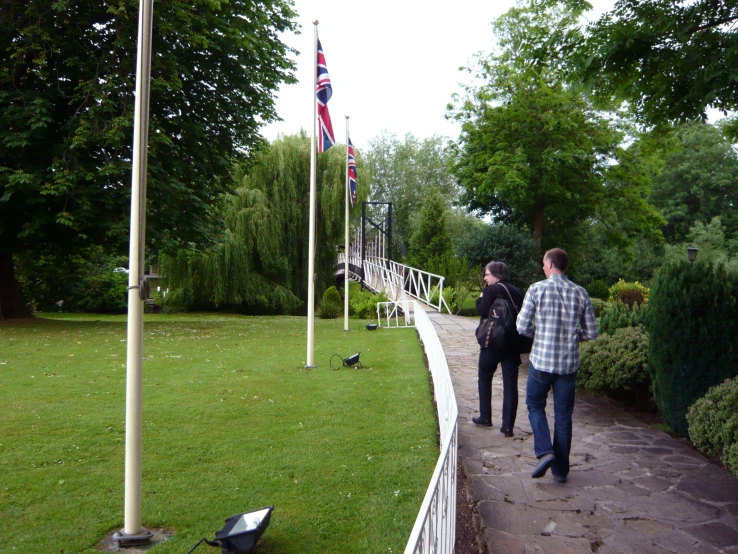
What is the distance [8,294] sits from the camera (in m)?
19.0

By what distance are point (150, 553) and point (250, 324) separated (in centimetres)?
1644

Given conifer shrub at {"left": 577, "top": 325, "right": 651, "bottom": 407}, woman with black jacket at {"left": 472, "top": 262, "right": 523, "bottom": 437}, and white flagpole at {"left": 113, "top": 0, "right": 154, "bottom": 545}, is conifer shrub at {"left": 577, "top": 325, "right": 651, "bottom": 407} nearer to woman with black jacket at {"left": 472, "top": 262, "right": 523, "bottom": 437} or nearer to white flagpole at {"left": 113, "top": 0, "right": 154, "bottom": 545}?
woman with black jacket at {"left": 472, "top": 262, "right": 523, "bottom": 437}

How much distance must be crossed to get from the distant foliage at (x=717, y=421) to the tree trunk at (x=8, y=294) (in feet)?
61.9

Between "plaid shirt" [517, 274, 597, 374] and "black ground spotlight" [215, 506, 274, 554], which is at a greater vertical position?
"plaid shirt" [517, 274, 597, 374]

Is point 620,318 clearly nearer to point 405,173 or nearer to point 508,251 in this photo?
point 508,251

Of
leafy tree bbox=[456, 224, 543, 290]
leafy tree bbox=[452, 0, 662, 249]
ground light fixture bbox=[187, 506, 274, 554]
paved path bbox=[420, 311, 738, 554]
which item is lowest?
paved path bbox=[420, 311, 738, 554]

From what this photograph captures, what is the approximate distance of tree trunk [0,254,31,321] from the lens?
1881 cm

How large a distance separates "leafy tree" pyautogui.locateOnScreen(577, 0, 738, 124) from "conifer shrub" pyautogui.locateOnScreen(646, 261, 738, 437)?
1847 mm

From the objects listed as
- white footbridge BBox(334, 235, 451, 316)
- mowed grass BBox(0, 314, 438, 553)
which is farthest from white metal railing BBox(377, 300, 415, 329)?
mowed grass BBox(0, 314, 438, 553)

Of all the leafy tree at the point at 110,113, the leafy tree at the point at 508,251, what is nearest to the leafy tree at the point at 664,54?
the leafy tree at the point at 110,113

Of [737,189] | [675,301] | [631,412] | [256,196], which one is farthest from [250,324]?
[737,189]

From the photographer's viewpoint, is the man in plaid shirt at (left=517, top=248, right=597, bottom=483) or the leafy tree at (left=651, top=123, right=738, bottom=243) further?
the leafy tree at (left=651, top=123, right=738, bottom=243)

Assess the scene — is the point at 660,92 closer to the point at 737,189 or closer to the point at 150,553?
the point at 150,553

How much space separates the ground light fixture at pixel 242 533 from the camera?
352 cm
